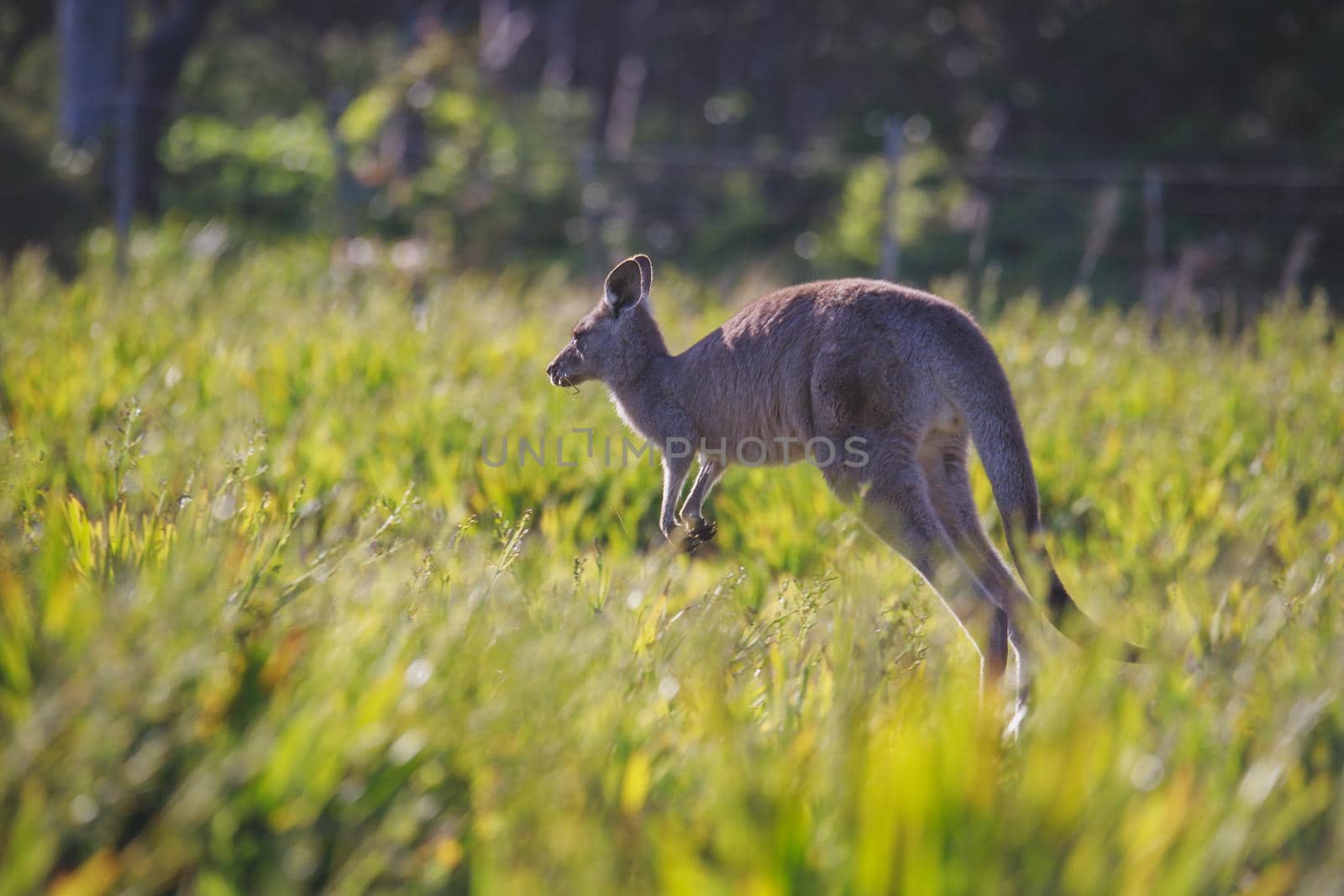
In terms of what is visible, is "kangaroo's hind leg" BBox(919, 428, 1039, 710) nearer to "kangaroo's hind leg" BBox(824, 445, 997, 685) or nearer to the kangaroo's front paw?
"kangaroo's hind leg" BBox(824, 445, 997, 685)

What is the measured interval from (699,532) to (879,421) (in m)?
0.65

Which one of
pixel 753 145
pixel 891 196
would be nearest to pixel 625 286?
pixel 891 196

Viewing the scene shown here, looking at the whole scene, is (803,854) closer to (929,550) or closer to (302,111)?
(929,550)

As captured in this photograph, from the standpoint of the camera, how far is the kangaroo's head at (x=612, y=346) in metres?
4.55

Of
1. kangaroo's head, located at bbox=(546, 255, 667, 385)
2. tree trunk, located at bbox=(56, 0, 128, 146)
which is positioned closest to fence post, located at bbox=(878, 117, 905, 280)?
kangaroo's head, located at bbox=(546, 255, 667, 385)

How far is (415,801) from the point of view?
233cm

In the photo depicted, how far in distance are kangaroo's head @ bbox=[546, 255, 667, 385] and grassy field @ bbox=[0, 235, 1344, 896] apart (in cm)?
66

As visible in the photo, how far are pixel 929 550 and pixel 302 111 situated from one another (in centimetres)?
2531

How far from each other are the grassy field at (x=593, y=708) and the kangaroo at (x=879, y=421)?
202 millimetres

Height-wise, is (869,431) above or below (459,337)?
above

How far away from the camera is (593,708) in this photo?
2.78 meters

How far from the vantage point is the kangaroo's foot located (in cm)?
393

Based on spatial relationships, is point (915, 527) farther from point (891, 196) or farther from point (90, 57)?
point (90, 57)

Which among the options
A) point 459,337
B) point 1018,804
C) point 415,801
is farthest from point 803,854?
point 459,337
